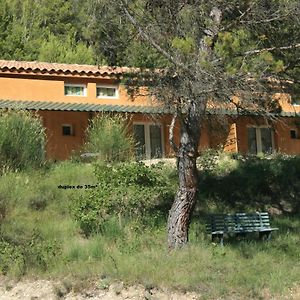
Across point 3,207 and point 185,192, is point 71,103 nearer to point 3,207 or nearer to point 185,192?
point 3,207

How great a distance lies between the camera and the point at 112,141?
21.0 meters

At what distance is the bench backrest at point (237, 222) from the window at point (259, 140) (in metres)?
13.2

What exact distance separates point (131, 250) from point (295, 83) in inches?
200

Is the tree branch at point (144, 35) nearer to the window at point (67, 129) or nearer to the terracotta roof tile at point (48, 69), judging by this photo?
the terracotta roof tile at point (48, 69)

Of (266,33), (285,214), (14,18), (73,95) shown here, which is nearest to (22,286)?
(266,33)

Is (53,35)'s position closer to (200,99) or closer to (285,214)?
(285,214)

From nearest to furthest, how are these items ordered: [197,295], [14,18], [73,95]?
1. [197,295]
2. [73,95]
3. [14,18]

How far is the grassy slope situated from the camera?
11500mm

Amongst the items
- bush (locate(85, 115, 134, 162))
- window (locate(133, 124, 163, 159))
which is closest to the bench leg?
bush (locate(85, 115, 134, 162))

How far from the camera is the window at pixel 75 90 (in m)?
25.5

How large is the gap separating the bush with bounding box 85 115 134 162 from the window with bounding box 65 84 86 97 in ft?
11.8

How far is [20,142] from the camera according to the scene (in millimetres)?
19000

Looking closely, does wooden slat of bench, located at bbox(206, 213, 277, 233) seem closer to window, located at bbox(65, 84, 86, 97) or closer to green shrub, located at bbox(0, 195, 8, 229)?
green shrub, located at bbox(0, 195, 8, 229)

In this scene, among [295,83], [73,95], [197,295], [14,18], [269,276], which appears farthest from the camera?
[14,18]
